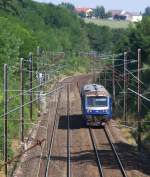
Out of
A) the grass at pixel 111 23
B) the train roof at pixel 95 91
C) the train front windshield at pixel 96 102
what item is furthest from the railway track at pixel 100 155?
the grass at pixel 111 23

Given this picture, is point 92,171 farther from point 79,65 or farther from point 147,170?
point 79,65

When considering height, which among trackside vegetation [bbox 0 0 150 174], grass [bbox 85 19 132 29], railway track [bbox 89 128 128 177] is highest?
grass [bbox 85 19 132 29]

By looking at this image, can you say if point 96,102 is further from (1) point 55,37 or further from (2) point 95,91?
(1) point 55,37

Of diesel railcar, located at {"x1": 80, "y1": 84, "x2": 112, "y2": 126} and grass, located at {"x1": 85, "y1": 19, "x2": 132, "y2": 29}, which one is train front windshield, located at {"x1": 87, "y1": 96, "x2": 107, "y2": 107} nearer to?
diesel railcar, located at {"x1": 80, "y1": 84, "x2": 112, "y2": 126}

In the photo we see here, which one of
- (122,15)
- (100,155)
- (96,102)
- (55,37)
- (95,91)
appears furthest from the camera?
(122,15)

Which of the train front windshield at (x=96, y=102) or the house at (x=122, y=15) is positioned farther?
the house at (x=122, y=15)

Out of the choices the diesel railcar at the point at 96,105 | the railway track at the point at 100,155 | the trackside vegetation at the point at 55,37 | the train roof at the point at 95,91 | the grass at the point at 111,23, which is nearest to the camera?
the railway track at the point at 100,155

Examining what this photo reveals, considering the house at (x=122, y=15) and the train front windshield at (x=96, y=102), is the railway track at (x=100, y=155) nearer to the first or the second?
the train front windshield at (x=96, y=102)

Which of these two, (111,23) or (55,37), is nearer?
(55,37)

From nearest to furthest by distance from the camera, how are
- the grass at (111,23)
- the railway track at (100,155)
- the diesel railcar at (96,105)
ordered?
the railway track at (100,155) < the diesel railcar at (96,105) < the grass at (111,23)

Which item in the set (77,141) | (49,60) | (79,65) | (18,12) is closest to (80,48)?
(79,65)

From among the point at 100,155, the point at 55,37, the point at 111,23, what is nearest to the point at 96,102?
the point at 100,155

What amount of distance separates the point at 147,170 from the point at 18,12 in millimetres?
93703

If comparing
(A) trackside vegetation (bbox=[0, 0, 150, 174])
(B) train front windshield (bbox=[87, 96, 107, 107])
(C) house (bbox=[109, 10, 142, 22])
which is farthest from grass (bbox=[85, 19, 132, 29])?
(B) train front windshield (bbox=[87, 96, 107, 107])
